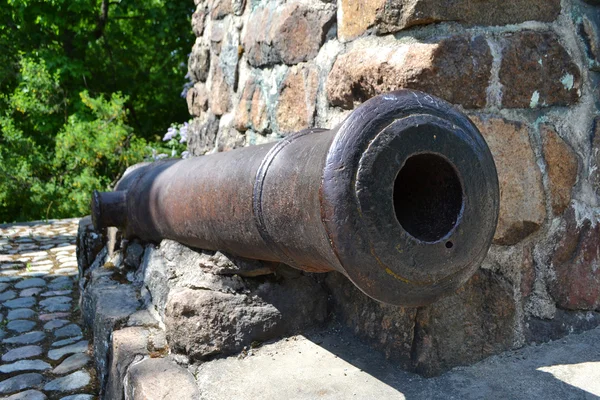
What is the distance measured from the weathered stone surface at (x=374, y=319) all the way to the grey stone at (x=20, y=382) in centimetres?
155

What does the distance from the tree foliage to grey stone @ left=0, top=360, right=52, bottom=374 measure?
234 inches

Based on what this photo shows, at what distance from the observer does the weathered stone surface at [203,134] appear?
3998 millimetres

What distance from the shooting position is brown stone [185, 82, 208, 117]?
426 cm

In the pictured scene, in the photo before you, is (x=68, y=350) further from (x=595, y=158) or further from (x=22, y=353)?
(x=595, y=158)

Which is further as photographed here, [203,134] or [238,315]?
[203,134]

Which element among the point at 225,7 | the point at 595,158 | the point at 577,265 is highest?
the point at 225,7

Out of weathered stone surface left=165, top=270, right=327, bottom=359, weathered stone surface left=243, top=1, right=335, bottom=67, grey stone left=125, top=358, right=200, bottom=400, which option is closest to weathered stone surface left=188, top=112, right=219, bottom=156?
weathered stone surface left=243, top=1, right=335, bottom=67

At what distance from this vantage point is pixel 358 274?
51.5 inches

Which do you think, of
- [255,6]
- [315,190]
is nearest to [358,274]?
[315,190]

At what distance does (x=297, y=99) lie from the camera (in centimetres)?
261

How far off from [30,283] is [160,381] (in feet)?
10.4

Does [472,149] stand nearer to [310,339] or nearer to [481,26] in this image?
[481,26]

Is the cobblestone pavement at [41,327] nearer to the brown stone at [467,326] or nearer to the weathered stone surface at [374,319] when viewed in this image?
the weathered stone surface at [374,319]

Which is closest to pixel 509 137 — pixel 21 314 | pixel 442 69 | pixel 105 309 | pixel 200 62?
pixel 442 69
